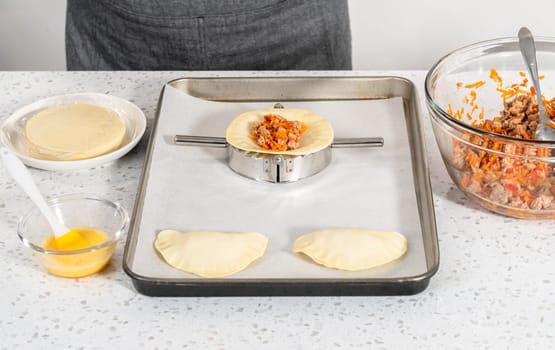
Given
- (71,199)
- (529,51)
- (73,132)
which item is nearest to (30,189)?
(71,199)

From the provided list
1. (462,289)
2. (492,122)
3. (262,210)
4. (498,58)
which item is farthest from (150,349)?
(498,58)

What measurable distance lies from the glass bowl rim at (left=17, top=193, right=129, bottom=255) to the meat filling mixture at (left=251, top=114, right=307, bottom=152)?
8.8 inches

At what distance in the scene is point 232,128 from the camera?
1146mm

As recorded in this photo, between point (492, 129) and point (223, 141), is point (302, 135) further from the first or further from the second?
point (492, 129)

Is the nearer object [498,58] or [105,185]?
[105,185]

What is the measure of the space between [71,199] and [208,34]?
62 centimetres

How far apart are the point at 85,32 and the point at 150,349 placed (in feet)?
3.10

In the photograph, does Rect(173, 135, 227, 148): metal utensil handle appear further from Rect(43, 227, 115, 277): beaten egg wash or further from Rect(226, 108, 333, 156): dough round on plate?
Rect(43, 227, 115, 277): beaten egg wash

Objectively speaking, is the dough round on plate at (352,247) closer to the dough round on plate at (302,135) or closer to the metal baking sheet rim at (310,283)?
the metal baking sheet rim at (310,283)

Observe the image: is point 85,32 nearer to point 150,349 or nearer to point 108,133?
point 108,133

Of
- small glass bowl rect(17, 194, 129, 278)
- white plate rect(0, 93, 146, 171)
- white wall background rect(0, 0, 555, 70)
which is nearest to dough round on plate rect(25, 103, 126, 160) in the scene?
white plate rect(0, 93, 146, 171)

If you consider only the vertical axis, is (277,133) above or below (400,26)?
above

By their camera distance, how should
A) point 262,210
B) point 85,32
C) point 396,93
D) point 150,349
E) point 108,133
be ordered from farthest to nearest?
point 85,32 < point 396,93 < point 108,133 < point 262,210 < point 150,349

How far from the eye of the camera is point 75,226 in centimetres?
101
